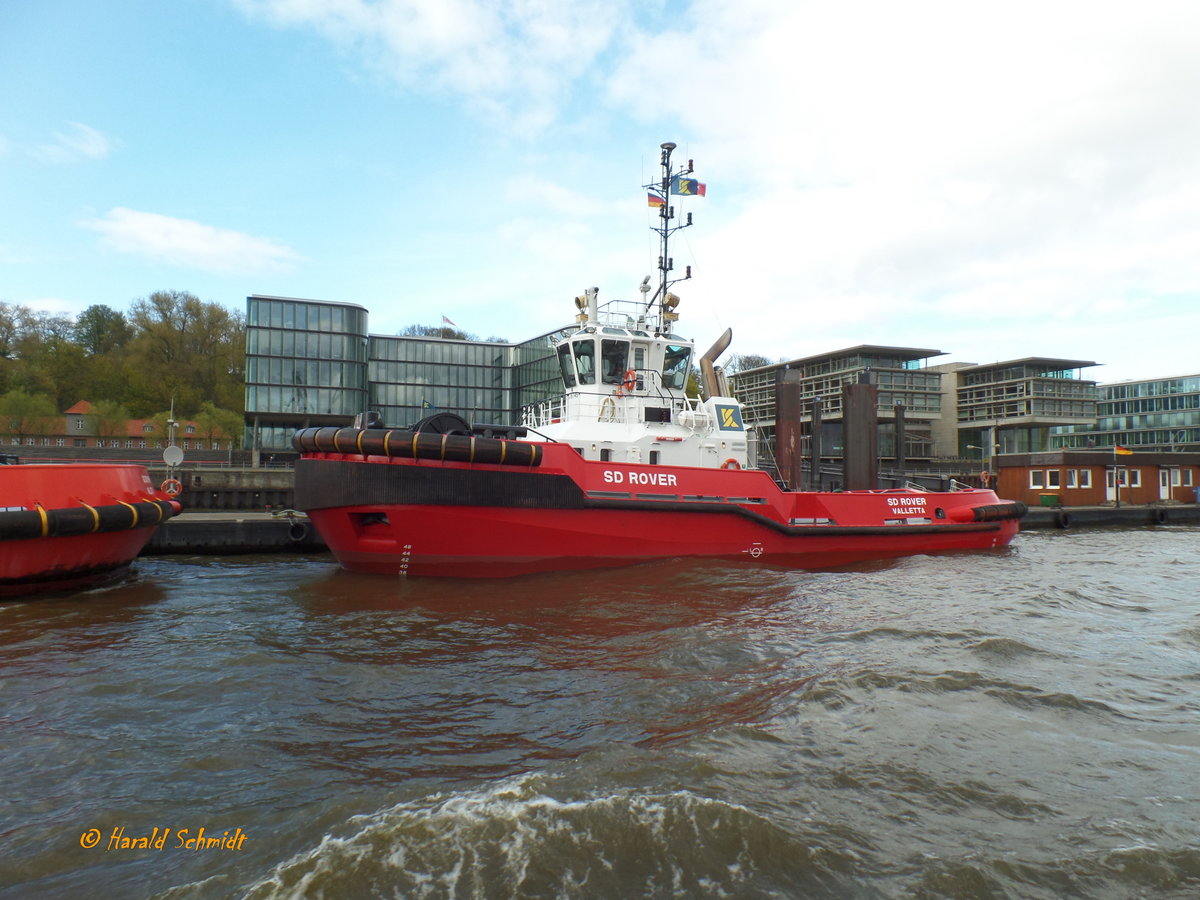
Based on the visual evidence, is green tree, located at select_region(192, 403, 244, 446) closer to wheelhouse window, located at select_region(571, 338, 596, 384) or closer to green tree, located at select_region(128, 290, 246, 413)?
green tree, located at select_region(128, 290, 246, 413)

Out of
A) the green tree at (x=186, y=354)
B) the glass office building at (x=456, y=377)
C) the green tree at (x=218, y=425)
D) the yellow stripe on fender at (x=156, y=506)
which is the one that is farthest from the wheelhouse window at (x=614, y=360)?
the green tree at (x=186, y=354)

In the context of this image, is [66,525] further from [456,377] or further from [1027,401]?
[1027,401]

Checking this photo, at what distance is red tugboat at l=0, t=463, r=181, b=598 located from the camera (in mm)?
6711

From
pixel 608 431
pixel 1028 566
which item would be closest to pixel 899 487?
pixel 1028 566

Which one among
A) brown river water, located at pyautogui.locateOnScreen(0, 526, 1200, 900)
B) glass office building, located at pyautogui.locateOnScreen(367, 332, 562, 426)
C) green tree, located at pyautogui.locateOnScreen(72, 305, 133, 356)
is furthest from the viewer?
green tree, located at pyautogui.locateOnScreen(72, 305, 133, 356)

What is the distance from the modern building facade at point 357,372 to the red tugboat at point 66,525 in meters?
22.6

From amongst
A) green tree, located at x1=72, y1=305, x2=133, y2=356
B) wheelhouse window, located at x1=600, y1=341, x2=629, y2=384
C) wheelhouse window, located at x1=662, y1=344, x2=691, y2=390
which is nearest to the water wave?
wheelhouse window, located at x1=600, y1=341, x2=629, y2=384

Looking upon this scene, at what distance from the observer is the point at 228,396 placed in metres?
44.2

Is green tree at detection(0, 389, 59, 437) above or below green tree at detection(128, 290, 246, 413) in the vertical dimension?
below

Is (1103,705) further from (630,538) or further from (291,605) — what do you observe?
(291,605)

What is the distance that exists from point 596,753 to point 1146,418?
75.4 meters

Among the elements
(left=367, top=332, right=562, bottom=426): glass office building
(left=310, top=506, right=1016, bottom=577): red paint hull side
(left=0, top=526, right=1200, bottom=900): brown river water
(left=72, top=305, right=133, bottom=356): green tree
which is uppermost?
(left=72, top=305, right=133, bottom=356): green tree

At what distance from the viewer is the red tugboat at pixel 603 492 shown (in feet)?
25.6

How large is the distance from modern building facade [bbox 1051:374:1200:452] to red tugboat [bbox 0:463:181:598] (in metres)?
60.2
